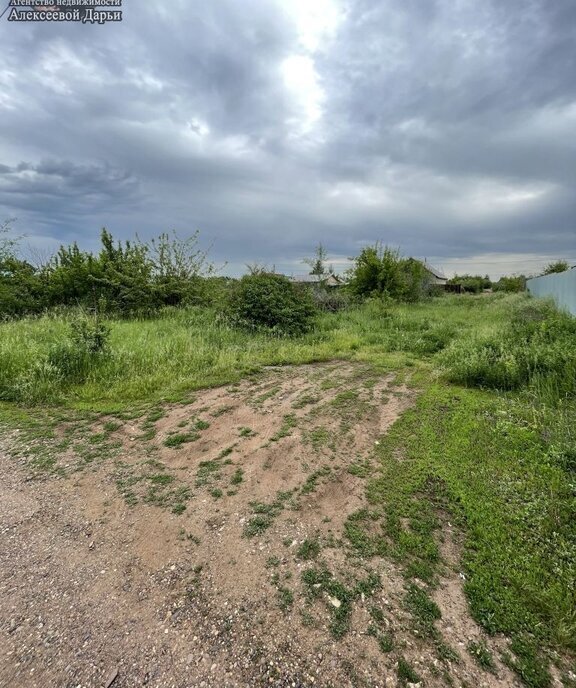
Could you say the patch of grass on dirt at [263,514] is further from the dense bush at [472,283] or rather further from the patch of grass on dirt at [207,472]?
the dense bush at [472,283]

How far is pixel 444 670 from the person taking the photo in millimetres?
1361

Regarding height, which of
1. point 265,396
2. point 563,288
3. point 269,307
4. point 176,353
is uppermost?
point 563,288

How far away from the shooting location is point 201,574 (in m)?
1.79

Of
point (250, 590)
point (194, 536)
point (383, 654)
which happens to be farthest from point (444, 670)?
point (194, 536)

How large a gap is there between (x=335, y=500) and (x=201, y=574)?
3.25ft

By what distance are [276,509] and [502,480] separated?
1.68 m

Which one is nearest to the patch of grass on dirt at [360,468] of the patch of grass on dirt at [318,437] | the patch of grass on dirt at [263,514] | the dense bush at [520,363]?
the patch of grass on dirt at [318,437]

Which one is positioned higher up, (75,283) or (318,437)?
(75,283)

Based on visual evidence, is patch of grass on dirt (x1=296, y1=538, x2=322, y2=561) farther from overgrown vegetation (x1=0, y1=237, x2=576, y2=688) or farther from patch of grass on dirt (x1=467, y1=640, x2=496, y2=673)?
patch of grass on dirt (x1=467, y1=640, x2=496, y2=673)

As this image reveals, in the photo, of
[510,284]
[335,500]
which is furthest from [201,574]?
[510,284]

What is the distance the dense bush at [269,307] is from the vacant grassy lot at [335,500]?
11.7 feet

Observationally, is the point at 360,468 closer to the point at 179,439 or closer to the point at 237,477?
the point at 237,477

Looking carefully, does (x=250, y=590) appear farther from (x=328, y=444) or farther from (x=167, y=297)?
(x=167, y=297)

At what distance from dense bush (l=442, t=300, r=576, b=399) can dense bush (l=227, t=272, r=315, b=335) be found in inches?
161
